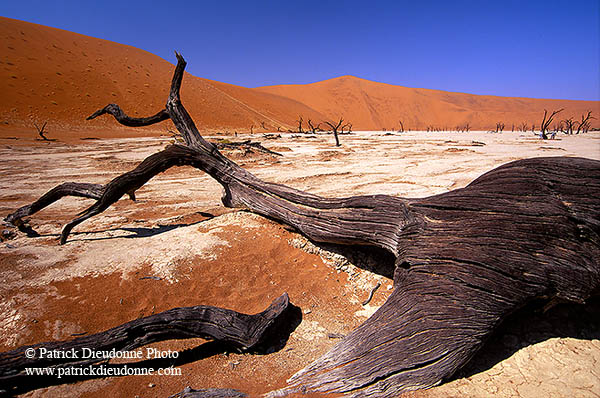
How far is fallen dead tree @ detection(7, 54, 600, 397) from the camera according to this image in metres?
1.94

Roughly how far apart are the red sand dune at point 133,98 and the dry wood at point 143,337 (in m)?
28.2

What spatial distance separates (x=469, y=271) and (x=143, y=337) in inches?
101

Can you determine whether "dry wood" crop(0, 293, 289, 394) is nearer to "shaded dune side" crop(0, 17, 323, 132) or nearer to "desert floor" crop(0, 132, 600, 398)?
"desert floor" crop(0, 132, 600, 398)

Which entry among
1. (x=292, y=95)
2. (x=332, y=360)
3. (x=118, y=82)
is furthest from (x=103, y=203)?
(x=292, y=95)

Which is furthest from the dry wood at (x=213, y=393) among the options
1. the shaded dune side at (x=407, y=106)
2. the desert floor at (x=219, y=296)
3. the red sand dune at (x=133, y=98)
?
the shaded dune side at (x=407, y=106)

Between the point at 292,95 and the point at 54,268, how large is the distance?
7853 centimetres

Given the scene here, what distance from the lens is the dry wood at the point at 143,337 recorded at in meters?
2.07

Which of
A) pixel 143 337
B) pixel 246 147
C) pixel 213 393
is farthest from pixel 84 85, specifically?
pixel 213 393

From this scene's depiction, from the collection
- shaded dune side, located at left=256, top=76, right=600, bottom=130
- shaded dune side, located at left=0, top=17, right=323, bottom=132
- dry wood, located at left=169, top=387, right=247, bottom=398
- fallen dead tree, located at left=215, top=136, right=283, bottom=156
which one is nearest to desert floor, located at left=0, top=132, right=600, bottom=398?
dry wood, located at left=169, top=387, right=247, bottom=398

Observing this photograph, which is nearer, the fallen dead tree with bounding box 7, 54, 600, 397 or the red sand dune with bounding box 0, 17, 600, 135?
the fallen dead tree with bounding box 7, 54, 600, 397

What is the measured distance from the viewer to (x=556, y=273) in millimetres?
1992

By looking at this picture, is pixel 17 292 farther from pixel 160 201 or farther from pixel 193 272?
pixel 160 201

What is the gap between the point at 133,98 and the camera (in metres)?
35.9

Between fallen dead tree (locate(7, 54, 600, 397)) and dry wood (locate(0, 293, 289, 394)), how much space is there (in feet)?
2.05
